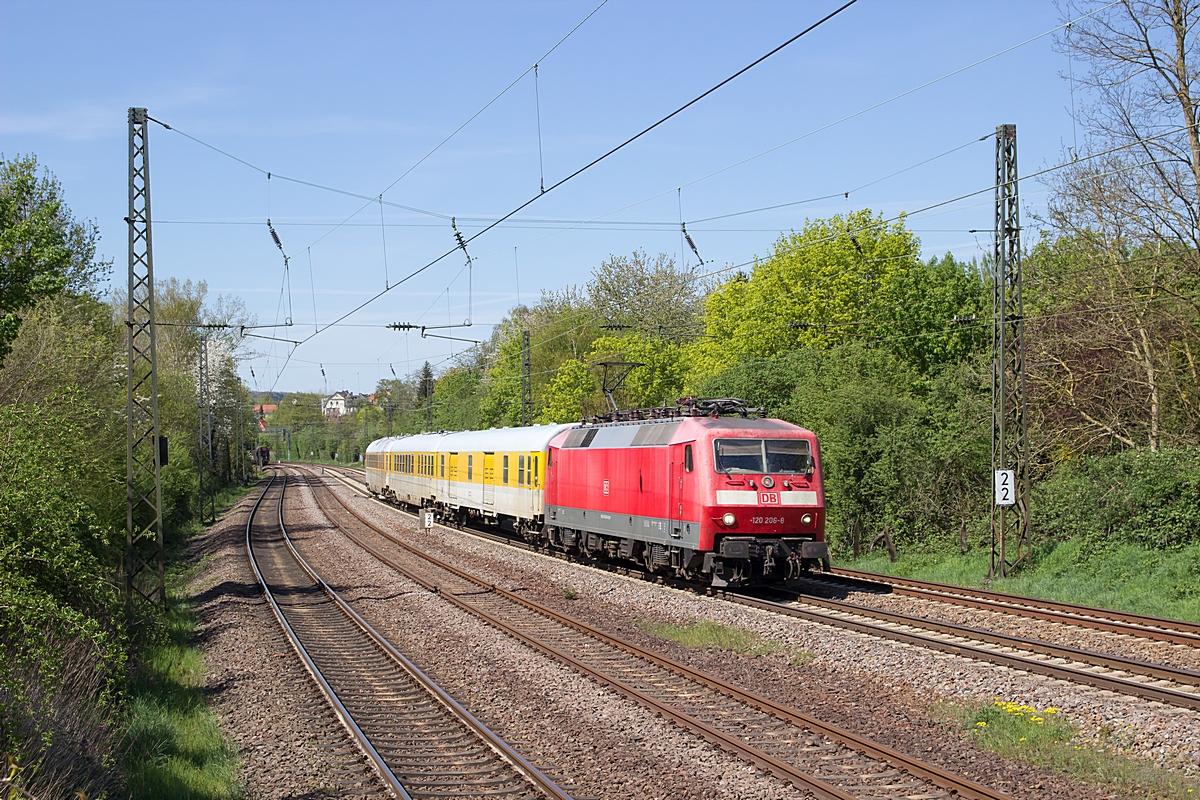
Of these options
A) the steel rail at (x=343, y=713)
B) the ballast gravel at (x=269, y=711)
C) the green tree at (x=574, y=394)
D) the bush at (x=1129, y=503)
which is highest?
the green tree at (x=574, y=394)

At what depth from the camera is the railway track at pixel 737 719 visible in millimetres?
7906

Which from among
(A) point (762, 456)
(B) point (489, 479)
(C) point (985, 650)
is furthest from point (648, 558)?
(B) point (489, 479)

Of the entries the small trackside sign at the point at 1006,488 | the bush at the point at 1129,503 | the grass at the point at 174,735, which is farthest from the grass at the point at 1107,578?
the grass at the point at 174,735

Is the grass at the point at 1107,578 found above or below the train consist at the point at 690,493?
below

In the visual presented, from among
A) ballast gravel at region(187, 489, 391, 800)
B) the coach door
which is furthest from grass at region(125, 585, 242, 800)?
the coach door

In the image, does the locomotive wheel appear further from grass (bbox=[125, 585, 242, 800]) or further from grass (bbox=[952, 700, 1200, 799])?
grass (bbox=[952, 700, 1200, 799])

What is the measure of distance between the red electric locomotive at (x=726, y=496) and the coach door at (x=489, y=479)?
1210cm

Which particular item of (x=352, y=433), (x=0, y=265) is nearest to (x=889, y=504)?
(x=0, y=265)

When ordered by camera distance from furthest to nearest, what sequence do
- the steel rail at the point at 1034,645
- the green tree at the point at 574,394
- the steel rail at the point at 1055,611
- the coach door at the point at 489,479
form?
the green tree at the point at 574,394, the coach door at the point at 489,479, the steel rail at the point at 1055,611, the steel rail at the point at 1034,645

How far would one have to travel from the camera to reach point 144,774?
894 cm

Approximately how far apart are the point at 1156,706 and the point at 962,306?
31.0 m

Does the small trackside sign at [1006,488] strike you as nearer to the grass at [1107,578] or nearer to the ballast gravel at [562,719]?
the grass at [1107,578]

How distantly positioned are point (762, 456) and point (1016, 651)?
230 inches

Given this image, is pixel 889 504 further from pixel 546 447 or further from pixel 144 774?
pixel 144 774
